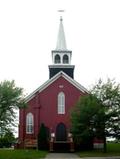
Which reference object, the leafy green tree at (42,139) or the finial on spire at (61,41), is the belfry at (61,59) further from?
the leafy green tree at (42,139)

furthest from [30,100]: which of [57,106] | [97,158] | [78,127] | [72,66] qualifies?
[97,158]

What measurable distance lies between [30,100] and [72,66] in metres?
7.93

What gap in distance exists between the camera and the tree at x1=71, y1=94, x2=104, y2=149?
49.6 meters

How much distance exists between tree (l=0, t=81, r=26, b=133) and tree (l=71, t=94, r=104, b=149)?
7.12 metres

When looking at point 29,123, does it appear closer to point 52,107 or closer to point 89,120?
point 52,107

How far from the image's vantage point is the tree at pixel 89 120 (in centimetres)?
4959

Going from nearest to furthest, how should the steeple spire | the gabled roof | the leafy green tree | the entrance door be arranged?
the leafy green tree
the entrance door
the gabled roof
the steeple spire

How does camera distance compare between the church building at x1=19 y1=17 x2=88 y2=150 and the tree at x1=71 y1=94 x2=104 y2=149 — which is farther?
the church building at x1=19 y1=17 x2=88 y2=150

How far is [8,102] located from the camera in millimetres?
45875

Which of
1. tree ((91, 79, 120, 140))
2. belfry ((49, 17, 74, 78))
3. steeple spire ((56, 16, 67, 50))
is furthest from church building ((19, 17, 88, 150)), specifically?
tree ((91, 79, 120, 140))

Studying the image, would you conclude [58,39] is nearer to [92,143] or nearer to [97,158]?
[92,143]

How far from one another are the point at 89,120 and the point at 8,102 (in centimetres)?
945

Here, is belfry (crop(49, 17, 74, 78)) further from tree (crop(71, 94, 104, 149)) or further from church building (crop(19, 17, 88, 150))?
tree (crop(71, 94, 104, 149))

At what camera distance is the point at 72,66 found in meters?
65.6
